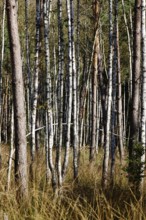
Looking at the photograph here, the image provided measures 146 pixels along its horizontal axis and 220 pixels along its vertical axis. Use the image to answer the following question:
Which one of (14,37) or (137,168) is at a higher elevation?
(14,37)

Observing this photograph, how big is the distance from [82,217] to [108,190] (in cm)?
188

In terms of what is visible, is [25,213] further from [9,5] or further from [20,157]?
[9,5]

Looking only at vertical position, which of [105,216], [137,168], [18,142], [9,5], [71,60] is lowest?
[105,216]

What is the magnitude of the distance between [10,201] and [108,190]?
5.34 ft

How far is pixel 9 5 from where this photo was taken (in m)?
5.89

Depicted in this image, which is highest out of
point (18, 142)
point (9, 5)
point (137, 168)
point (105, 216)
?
point (9, 5)

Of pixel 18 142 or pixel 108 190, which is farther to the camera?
pixel 108 190

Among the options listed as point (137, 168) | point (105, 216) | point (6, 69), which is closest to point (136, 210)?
point (105, 216)

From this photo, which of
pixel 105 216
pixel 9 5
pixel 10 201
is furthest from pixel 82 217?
pixel 9 5

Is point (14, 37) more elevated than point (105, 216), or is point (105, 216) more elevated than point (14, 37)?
point (14, 37)

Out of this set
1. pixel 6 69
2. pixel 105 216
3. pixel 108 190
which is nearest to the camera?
pixel 105 216

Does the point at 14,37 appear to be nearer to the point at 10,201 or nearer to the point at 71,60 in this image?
the point at 71,60

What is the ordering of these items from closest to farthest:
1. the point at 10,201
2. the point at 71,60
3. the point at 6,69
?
the point at 10,201 → the point at 71,60 → the point at 6,69

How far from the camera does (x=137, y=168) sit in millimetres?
5930
